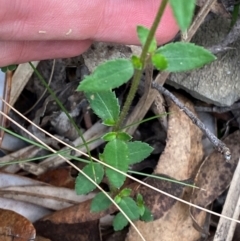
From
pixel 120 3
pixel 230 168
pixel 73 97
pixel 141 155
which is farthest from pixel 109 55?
pixel 230 168

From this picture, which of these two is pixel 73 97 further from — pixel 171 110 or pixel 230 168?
pixel 230 168

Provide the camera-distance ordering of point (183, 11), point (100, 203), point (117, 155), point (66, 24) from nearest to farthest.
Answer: point (183, 11)
point (117, 155)
point (66, 24)
point (100, 203)

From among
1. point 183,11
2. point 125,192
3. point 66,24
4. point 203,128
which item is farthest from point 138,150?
point 183,11

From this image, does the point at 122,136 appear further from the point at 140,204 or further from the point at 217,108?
the point at 217,108

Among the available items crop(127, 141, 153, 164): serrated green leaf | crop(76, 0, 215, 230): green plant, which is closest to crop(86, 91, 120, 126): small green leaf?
crop(76, 0, 215, 230): green plant

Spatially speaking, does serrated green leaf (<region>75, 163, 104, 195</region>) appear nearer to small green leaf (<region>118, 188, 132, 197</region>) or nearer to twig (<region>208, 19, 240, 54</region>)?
small green leaf (<region>118, 188, 132, 197</region>)
